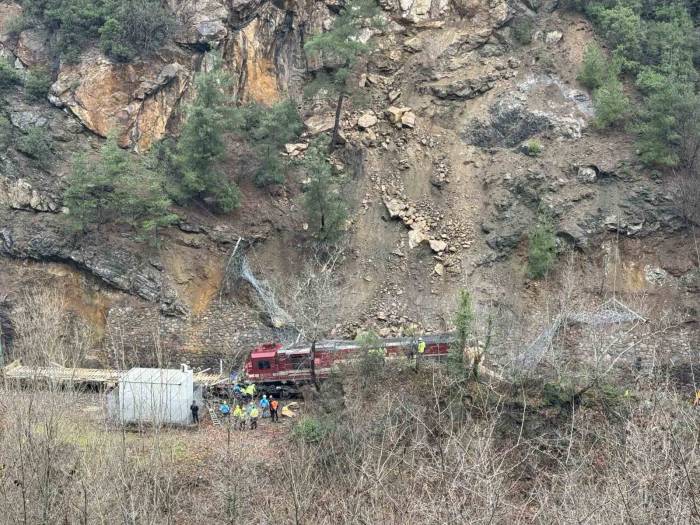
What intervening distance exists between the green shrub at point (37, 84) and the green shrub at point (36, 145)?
8.77ft

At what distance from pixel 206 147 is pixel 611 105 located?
1598 centimetres

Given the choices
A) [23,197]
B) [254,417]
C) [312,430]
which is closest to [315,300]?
[254,417]

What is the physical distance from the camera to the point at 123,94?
1104 inches

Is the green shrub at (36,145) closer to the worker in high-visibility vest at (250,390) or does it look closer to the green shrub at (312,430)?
the worker in high-visibility vest at (250,390)

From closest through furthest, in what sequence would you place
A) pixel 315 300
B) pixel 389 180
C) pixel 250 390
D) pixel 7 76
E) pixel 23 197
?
1. pixel 250 390
2. pixel 315 300
3. pixel 23 197
4. pixel 7 76
5. pixel 389 180

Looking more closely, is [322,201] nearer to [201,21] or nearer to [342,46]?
[342,46]

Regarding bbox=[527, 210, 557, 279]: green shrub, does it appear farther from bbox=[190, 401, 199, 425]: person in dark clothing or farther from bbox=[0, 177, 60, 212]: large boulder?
bbox=[0, 177, 60, 212]: large boulder

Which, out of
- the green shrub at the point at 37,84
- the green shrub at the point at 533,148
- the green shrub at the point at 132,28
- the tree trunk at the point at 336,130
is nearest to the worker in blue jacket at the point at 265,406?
the tree trunk at the point at 336,130

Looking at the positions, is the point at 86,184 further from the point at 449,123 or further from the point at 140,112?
the point at 449,123

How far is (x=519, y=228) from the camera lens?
86.3ft

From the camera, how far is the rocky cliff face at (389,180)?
79.8 ft

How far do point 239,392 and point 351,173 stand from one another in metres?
11.2

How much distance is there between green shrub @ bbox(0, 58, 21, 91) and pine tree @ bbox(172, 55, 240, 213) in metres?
8.04

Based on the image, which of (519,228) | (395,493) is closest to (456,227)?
(519,228)
